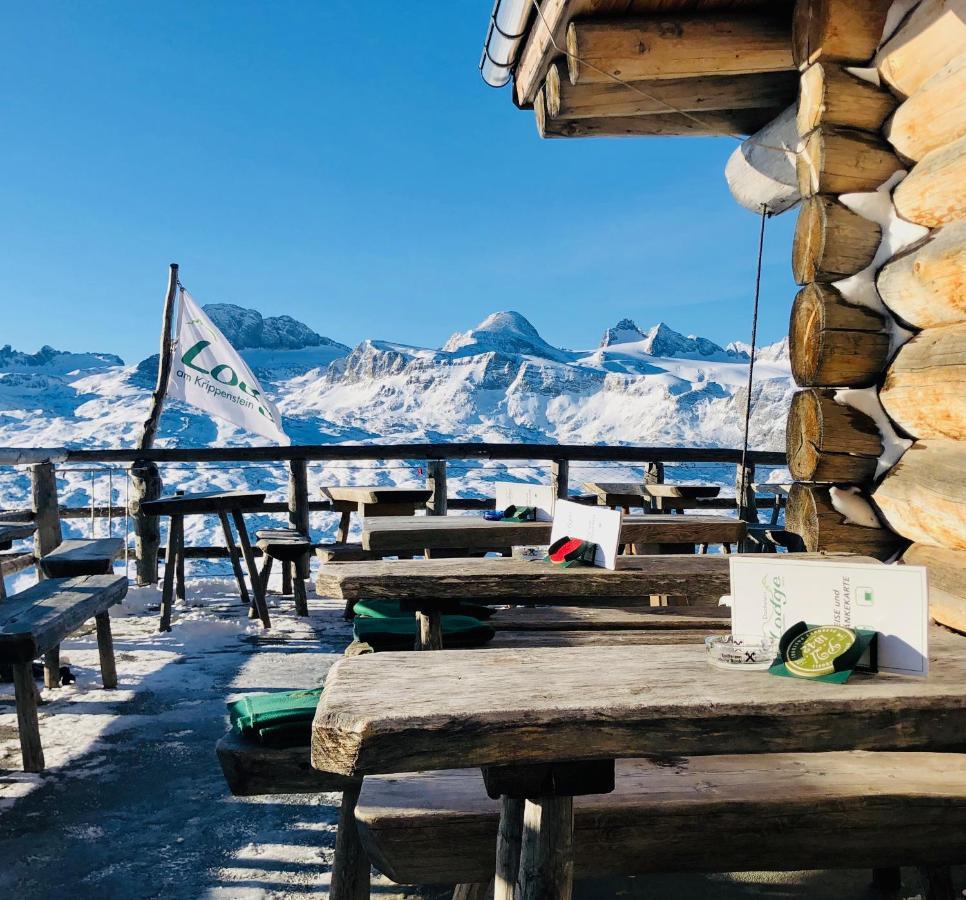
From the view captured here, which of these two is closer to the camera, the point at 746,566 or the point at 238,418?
the point at 746,566

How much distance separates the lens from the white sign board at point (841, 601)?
1267 mm

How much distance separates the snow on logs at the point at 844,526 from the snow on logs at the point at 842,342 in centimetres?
40

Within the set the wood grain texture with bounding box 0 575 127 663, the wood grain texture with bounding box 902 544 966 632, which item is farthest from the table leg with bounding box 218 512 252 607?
the wood grain texture with bounding box 902 544 966 632

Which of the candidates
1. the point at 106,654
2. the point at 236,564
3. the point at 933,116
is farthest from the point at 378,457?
the point at 933,116

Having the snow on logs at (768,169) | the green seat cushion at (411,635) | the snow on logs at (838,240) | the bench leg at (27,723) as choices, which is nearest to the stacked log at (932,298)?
the snow on logs at (838,240)

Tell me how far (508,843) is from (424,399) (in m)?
172

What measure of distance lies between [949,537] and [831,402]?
0.63 metres

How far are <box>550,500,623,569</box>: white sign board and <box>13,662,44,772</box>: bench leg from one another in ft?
6.57

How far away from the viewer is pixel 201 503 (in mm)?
5379

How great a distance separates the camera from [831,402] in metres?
2.91

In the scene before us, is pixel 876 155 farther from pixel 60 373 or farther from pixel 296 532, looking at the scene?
pixel 60 373

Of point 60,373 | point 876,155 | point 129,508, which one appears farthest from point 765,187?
point 60,373

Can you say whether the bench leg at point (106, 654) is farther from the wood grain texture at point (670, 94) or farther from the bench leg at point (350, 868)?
the wood grain texture at point (670, 94)

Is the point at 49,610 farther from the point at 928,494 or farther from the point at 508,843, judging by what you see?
the point at 928,494
